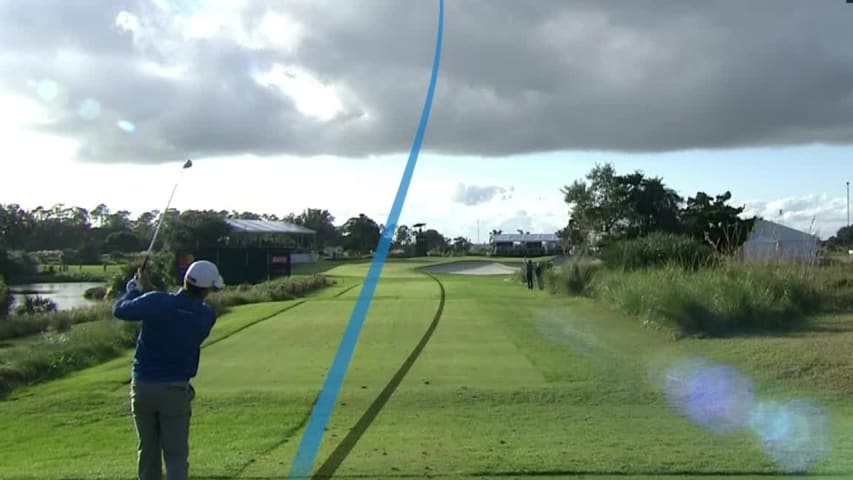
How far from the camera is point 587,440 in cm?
871

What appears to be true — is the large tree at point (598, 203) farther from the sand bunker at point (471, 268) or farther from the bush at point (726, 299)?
the bush at point (726, 299)

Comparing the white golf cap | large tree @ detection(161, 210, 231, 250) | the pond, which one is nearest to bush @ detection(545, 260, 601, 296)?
the pond

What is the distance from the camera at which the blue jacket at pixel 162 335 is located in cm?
564

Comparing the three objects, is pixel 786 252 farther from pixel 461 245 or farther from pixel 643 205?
pixel 461 245

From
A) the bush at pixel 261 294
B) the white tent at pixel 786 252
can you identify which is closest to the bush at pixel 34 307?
the bush at pixel 261 294

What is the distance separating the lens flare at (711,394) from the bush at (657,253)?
50.1ft

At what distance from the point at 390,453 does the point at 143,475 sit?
2.78 meters

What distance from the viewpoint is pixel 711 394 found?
12.0 m

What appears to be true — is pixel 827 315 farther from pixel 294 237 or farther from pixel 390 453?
pixel 294 237

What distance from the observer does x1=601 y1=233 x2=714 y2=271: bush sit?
98.4 ft

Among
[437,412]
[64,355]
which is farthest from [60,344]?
[437,412]

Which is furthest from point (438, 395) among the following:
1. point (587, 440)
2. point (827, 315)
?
point (827, 315)

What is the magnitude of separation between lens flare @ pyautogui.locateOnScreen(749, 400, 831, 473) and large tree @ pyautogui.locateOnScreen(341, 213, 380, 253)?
392 feet

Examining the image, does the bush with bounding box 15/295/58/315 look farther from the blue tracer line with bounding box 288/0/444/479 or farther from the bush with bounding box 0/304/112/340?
the blue tracer line with bounding box 288/0/444/479
